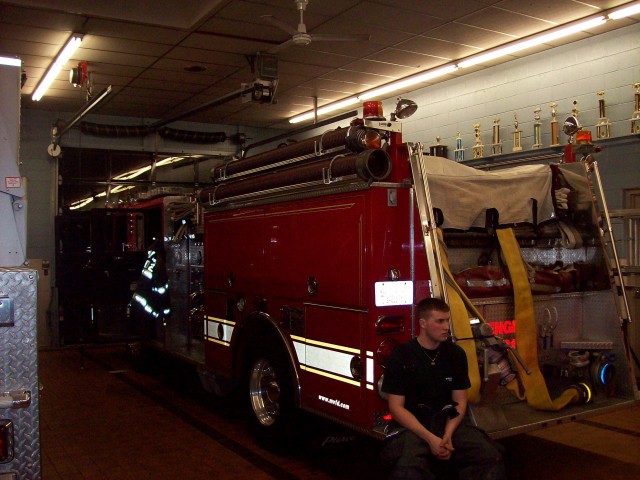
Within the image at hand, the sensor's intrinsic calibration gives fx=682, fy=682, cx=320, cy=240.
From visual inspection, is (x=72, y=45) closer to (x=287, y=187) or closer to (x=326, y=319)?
(x=287, y=187)

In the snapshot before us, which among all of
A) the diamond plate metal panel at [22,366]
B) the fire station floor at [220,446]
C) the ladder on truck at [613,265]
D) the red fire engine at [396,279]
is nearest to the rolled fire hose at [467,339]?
the red fire engine at [396,279]

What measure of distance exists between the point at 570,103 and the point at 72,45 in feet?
23.5

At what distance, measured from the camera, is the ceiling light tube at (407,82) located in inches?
446

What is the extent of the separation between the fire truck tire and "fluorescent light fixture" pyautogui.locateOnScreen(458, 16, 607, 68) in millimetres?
6161

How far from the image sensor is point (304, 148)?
18.5 feet

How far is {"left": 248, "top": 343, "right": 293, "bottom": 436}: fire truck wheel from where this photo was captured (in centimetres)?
577

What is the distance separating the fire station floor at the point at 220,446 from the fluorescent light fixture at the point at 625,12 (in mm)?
4798

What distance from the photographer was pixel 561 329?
593 cm

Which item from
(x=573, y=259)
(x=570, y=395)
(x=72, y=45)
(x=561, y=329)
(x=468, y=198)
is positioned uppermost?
(x=72, y=45)

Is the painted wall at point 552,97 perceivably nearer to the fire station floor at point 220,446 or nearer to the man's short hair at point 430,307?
the fire station floor at point 220,446

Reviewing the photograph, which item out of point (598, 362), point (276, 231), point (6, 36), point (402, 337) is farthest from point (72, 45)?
point (598, 362)

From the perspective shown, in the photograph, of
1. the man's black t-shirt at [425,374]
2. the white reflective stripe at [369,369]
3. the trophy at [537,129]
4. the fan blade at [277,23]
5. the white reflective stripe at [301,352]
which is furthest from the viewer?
the trophy at [537,129]

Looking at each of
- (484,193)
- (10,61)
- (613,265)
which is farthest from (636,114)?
(10,61)

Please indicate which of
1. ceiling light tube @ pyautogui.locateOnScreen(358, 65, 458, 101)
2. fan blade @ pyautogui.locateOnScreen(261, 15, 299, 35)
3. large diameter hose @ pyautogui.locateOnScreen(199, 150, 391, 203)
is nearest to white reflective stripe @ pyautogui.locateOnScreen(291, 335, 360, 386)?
large diameter hose @ pyautogui.locateOnScreen(199, 150, 391, 203)
